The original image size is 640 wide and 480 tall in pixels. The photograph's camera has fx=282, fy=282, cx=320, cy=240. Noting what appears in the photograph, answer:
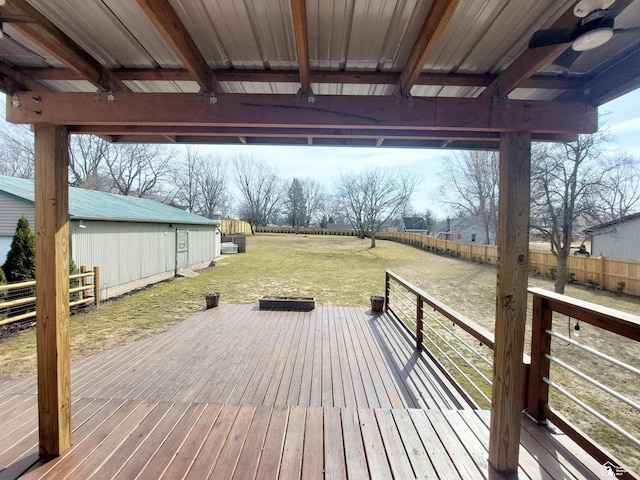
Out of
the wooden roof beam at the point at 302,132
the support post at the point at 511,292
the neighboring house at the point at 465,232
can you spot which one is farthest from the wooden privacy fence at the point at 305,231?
the support post at the point at 511,292

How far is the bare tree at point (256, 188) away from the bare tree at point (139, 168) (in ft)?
50.6

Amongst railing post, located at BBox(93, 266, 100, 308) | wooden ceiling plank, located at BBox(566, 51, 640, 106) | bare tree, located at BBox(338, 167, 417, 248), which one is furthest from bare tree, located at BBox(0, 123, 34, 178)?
wooden ceiling plank, located at BBox(566, 51, 640, 106)

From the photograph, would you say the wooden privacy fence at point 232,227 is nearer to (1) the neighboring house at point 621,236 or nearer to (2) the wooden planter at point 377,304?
(2) the wooden planter at point 377,304

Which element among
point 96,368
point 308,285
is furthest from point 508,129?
point 308,285

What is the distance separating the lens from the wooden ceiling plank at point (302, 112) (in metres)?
1.71

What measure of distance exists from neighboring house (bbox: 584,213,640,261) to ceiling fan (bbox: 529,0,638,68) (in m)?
15.2

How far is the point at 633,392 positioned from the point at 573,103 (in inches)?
196

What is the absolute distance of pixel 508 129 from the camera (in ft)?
5.55

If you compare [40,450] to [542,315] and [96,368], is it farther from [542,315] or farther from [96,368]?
[542,315]

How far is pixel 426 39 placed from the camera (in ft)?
4.34

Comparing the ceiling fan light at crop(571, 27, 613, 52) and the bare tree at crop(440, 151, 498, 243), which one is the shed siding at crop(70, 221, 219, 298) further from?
the bare tree at crop(440, 151, 498, 243)

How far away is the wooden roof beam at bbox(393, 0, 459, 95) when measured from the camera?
1.16 metres

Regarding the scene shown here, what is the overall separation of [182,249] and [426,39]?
1268 cm

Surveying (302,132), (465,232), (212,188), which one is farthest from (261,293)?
(465,232)
